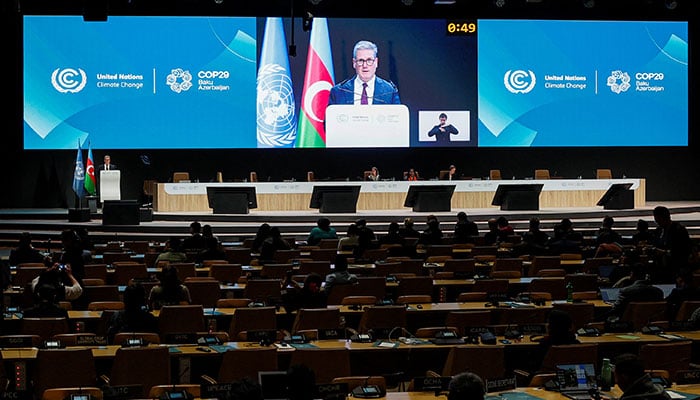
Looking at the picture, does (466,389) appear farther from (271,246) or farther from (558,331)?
(271,246)

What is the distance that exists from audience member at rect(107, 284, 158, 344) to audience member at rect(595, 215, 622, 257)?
8.05 m

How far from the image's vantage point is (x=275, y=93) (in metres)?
26.0

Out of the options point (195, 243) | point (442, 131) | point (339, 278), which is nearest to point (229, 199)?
point (442, 131)

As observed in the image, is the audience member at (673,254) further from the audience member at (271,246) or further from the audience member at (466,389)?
the audience member at (466,389)

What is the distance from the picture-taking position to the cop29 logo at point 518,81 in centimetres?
2697

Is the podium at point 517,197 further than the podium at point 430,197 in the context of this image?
Yes

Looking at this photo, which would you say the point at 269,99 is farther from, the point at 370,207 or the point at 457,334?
the point at 457,334

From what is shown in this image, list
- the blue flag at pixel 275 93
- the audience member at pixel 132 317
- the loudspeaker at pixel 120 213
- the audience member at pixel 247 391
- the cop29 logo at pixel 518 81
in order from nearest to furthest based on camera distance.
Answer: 1. the audience member at pixel 247 391
2. the audience member at pixel 132 317
3. the loudspeaker at pixel 120 213
4. the blue flag at pixel 275 93
5. the cop29 logo at pixel 518 81

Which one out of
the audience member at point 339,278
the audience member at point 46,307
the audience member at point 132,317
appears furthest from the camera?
the audience member at point 339,278

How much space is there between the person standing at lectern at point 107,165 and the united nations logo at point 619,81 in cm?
1267

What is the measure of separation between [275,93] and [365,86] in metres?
2.22

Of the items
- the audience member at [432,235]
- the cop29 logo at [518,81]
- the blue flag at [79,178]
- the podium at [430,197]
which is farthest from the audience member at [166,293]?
the cop29 logo at [518,81]

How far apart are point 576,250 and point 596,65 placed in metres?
12.0

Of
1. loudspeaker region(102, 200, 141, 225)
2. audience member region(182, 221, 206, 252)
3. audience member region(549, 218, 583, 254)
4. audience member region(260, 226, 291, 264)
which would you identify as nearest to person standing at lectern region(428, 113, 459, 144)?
loudspeaker region(102, 200, 141, 225)
